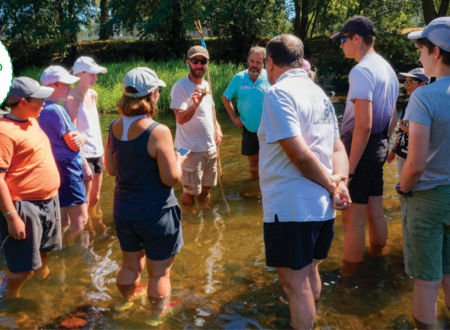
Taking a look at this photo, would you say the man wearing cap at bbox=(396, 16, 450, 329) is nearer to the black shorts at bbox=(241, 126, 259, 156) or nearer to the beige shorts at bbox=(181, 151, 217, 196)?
the beige shorts at bbox=(181, 151, 217, 196)

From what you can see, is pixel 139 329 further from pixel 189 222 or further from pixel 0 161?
pixel 189 222

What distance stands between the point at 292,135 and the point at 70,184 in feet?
9.32

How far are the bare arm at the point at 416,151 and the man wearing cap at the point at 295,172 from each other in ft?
1.46

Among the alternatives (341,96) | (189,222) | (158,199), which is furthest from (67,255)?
(341,96)

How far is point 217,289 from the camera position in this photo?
425 centimetres

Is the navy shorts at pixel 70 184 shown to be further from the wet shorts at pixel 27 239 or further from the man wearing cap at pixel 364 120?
the man wearing cap at pixel 364 120

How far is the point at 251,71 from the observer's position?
659 centimetres

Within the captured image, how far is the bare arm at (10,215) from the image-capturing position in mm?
3393

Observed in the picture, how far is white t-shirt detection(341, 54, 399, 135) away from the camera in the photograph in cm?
369

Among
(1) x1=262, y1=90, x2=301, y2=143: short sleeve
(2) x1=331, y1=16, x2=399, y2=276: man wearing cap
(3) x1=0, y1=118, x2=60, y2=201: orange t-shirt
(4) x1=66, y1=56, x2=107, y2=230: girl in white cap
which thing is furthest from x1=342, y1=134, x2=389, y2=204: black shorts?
(4) x1=66, y1=56, x2=107, y2=230: girl in white cap

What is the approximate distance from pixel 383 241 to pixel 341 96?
14.3 m

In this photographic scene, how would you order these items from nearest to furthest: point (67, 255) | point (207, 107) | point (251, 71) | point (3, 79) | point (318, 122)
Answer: point (318, 122) → point (67, 255) → point (3, 79) → point (207, 107) → point (251, 71)

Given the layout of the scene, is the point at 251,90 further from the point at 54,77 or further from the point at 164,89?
the point at 164,89

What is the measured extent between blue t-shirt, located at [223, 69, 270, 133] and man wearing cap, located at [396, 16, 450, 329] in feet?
11.4
